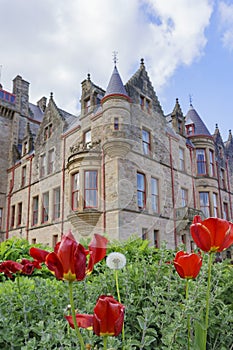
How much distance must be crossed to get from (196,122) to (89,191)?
13371mm

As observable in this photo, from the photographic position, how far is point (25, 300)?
1.12 meters

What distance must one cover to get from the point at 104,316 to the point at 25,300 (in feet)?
2.01

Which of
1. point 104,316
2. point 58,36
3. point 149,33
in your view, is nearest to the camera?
point 104,316

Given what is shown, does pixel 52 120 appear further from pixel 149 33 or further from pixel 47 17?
pixel 149 33

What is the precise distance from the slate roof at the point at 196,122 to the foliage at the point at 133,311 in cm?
1498

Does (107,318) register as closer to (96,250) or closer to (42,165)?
(96,250)

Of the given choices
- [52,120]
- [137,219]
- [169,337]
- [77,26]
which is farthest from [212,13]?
[169,337]

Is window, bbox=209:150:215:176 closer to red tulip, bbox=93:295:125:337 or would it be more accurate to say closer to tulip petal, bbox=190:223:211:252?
tulip petal, bbox=190:223:211:252

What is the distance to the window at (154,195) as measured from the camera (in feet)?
9.01

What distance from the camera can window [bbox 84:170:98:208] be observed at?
141 inches

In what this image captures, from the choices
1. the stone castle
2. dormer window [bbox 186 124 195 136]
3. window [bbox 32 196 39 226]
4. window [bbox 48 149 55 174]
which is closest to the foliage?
the stone castle

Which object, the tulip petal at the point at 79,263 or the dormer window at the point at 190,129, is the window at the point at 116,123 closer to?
the tulip petal at the point at 79,263

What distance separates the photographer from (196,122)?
16.2 meters

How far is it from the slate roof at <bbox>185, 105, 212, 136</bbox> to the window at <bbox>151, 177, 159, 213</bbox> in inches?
532
